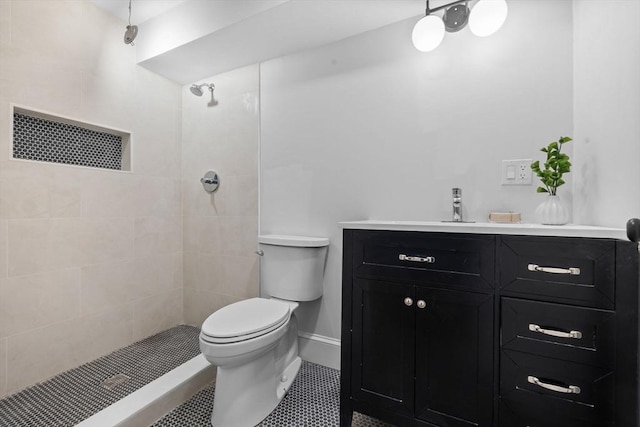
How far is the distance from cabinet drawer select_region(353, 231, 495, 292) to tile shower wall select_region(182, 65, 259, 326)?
3.71ft

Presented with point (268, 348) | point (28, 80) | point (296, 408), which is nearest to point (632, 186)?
point (268, 348)

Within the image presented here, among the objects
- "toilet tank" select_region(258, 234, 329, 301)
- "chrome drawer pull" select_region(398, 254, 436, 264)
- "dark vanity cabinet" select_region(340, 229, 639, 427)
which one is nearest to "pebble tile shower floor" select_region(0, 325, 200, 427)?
"toilet tank" select_region(258, 234, 329, 301)

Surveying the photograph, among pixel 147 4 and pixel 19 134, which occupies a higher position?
pixel 147 4

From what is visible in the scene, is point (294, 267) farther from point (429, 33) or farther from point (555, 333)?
point (429, 33)

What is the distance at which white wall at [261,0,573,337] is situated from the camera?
1384mm

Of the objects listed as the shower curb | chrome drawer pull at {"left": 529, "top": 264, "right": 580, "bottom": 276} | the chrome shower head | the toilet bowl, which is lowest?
the shower curb

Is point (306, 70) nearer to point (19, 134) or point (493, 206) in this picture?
point (493, 206)

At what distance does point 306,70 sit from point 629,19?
1510mm

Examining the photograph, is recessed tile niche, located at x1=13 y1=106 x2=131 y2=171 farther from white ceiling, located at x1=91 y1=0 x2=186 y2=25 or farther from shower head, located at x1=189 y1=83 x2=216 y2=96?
white ceiling, located at x1=91 y1=0 x2=186 y2=25

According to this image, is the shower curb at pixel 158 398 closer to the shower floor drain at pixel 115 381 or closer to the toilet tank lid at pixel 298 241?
the shower floor drain at pixel 115 381

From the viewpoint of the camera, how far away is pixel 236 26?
171 cm

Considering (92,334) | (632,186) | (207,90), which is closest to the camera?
(632,186)

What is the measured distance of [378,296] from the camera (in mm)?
1233

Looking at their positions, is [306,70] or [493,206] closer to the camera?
[493,206]
